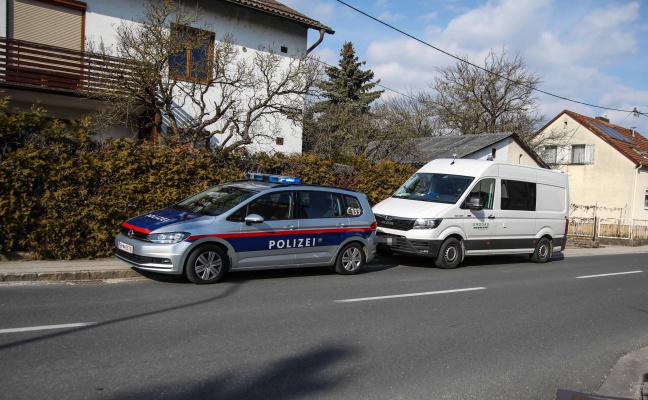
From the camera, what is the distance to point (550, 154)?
36.2 metres

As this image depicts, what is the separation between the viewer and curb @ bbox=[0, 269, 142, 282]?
24.9 feet

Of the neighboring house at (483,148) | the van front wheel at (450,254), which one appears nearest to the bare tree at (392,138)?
the neighboring house at (483,148)

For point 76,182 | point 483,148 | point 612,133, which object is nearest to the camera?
point 76,182

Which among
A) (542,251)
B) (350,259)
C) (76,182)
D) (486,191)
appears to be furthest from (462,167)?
(76,182)

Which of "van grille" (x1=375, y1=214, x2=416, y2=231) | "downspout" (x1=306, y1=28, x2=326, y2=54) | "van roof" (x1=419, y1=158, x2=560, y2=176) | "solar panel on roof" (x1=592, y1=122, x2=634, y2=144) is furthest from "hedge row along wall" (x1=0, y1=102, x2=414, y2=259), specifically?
"solar panel on roof" (x1=592, y1=122, x2=634, y2=144)

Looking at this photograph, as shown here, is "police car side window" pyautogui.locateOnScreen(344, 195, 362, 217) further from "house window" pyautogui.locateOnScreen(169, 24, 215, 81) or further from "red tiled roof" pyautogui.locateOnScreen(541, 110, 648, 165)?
"red tiled roof" pyautogui.locateOnScreen(541, 110, 648, 165)

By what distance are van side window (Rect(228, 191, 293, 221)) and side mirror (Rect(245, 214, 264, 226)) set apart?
5.0 inches

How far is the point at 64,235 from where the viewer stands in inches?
360

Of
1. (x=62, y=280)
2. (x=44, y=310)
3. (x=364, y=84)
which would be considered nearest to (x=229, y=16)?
(x=62, y=280)

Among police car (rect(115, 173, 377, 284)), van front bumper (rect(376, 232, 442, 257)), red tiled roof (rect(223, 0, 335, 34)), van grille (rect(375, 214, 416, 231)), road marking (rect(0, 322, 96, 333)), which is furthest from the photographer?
red tiled roof (rect(223, 0, 335, 34))

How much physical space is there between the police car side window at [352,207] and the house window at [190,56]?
507 centimetres

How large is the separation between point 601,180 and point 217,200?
31.4 meters

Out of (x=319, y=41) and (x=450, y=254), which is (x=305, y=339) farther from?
(x=319, y=41)

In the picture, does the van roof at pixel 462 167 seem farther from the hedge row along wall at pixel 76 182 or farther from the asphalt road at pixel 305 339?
A: the hedge row along wall at pixel 76 182
